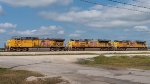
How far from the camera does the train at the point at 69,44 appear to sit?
7088 centimetres

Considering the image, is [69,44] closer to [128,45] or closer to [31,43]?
[31,43]

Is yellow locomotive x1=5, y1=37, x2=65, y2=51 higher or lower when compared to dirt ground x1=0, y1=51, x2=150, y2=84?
higher

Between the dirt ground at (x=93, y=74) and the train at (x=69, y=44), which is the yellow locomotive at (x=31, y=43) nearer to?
the train at (x=69, y=44)

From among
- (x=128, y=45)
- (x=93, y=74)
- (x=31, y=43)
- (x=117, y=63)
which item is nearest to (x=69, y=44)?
(x=31, y=43)

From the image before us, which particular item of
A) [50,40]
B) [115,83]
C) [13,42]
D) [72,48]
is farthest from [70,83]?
[72,48]

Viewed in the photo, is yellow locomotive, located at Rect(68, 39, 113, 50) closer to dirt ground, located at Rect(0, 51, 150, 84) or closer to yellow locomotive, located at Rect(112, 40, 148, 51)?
yellow locomotive, located at Rect(112, 40, 148, 51)

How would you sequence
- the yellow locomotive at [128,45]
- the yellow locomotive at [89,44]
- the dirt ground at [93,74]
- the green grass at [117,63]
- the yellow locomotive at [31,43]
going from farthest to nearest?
the yellow locomotive at [128,45] → the yellow locomotive at [89,44] → the yellow locomotive at [31,43] → the green grass at [117,63] → the dirt ground at [93,74]

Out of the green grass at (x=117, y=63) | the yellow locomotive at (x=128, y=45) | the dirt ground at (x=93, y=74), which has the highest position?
the yellow locomotive at (x=128, y=45)

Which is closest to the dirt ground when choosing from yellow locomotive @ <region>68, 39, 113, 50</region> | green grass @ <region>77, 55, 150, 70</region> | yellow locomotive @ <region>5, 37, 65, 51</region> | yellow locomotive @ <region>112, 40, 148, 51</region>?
green grass @ <region>77, 55, 150, 70</region>

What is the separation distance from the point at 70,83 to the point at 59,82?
29.5 inches

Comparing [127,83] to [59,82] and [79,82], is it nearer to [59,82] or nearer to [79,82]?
[79,82]

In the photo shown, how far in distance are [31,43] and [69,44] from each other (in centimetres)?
1313

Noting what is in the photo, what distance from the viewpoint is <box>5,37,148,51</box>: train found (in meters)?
70.9

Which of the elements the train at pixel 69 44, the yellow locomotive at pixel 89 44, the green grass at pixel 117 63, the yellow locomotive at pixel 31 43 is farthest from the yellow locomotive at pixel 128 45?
the green grass at pixel 117 63
